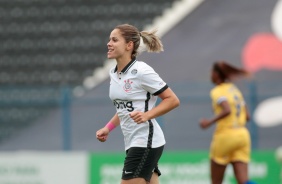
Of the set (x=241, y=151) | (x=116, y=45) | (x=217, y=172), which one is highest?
(x=116, y=45)

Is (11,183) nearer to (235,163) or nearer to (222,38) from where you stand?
(235,163)

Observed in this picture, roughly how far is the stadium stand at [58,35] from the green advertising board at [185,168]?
11.2ft

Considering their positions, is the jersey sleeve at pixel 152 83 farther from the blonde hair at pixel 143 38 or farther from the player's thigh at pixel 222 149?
the player's thigh at pixel 222 149

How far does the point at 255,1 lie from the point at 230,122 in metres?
5.47

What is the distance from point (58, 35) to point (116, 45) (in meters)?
9.68

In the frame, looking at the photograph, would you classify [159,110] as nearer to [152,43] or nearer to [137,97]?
[137,97]

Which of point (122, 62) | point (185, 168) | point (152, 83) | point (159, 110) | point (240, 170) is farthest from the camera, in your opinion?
point (185, 168)

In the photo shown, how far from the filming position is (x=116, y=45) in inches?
269

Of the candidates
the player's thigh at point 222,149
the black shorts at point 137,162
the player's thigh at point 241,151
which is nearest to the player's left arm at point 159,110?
the black shorts at point 137,162

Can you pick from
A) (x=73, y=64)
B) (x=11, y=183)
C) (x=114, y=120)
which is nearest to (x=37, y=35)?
(x=73, y=64)

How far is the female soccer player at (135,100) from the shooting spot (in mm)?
6770

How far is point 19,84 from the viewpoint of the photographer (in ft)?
52.5

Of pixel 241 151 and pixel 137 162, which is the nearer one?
pixel 137 162

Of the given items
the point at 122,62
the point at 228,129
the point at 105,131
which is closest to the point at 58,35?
the point at 228,129
